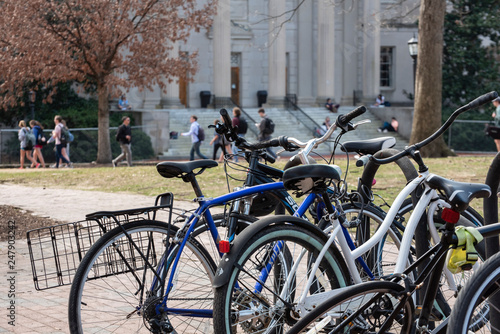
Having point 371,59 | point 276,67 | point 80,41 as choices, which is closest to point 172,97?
point 276,67

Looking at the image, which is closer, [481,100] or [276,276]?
[481,100]

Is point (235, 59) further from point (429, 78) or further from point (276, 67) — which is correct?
point (429, 78)

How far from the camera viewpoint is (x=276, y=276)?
4098mm

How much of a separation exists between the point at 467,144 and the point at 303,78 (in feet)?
55.7

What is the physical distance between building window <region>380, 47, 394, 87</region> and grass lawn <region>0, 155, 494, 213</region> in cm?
3130

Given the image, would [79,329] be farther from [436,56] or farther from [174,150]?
[174,150]

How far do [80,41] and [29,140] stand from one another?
13.3ft

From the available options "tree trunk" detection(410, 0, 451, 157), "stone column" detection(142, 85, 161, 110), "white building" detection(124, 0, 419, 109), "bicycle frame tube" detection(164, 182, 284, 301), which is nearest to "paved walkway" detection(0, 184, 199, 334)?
"bicycle frame tube" detection(164, 182, 284, 301)

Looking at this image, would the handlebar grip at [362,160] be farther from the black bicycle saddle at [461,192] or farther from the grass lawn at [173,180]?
the grass lawn at [173,180]

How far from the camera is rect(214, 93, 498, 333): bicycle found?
3.56 m

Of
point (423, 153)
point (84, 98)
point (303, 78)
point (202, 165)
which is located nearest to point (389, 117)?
point (303, 78)

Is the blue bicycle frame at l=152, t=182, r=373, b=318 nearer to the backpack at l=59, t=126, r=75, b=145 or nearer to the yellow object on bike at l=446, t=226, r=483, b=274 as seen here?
the yellow object on bike at l=446, t=226, r=483, b=274

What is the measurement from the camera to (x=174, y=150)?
34250mm

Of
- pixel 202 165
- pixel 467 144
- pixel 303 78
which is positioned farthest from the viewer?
pixel 303 78
